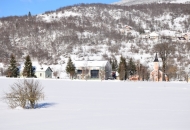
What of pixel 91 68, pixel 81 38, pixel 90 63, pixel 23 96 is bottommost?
pixel 23 96

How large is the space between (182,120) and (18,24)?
567 ft

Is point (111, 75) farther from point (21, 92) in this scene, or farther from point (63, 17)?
point (63, 17)

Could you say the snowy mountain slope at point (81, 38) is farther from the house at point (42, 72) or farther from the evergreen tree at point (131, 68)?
the house at point (42, 72)

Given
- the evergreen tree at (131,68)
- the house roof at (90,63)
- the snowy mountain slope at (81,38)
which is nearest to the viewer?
the evergreen tree at (131,68)

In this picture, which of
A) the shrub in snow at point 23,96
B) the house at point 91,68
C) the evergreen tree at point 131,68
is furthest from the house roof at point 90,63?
the shrub in snow at point 23,96

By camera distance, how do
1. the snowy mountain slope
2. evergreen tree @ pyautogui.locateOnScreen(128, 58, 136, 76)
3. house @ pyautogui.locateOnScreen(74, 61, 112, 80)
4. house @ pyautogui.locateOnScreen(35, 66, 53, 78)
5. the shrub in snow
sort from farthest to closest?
the snowy mountain slope
house @ pyautogui.locateOnScreen(35, 66, 53, 78)
house @ pyautogui.locateOnScreen(74, 61, 112, 80)
evergreen tree @ pyautogui.locateOnScreen(128, 58, 136, 76)
the shrub in snow

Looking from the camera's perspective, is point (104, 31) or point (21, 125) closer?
point (21, 125)

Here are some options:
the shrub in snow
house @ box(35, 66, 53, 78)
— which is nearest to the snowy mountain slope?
house @ box(35, 66, 53, 78)

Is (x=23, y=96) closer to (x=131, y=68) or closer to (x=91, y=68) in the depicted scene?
(x=131, y=68)

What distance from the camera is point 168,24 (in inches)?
7766

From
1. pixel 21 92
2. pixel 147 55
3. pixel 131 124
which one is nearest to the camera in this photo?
pixel 131 124

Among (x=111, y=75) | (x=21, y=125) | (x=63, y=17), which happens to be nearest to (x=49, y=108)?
(x=21, y=125)

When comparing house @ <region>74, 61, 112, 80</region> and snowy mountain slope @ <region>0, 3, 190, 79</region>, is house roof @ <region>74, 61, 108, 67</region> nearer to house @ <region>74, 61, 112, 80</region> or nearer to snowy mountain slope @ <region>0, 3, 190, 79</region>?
house @ <region>74, 61, 112, 80</region>

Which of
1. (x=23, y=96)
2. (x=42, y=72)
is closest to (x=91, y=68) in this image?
(x=42, y=72)
